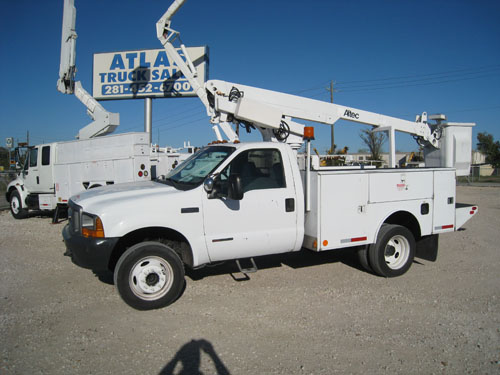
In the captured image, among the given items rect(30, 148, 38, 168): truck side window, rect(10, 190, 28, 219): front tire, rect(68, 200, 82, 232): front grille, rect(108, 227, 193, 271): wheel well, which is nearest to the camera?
rect(68, 200, 82, 232): front grille

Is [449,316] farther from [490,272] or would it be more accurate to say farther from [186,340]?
[186,340]

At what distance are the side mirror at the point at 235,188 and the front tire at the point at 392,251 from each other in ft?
8.43

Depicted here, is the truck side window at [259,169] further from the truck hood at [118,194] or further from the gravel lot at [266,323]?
the gravel lot at [266,323]

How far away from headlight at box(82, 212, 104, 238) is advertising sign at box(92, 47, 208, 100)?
13.2 meters

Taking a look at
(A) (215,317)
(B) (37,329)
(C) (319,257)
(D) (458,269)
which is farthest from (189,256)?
(D) (458,269)

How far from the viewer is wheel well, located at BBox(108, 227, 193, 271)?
4.83 metres

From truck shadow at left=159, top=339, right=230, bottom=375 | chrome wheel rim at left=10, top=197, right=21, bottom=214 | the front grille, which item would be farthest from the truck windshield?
chrome wheel rim at left=10, top=197, right=21, bottom=214

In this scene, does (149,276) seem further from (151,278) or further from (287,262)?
(287,262)

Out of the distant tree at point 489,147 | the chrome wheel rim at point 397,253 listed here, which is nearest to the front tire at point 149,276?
the chrome wheel rim at point 397,253

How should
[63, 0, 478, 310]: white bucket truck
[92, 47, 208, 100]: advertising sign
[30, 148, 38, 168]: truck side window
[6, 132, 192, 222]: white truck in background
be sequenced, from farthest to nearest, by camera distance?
[92, 47, 208, 100]: advertising sign < [30, 148, 38, 168]: truck side window < [6, 132, 192, 222]: white truck in background < [63, 0, 478, 310]: white bucket truck

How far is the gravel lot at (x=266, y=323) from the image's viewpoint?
3.55m

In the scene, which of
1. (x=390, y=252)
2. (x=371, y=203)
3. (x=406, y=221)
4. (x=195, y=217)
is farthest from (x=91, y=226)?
(x=406, y=221)

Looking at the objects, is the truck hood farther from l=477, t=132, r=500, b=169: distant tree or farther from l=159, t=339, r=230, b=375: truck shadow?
l=477, t=132, r=500, b=169: distant tree

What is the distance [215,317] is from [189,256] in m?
0.85
